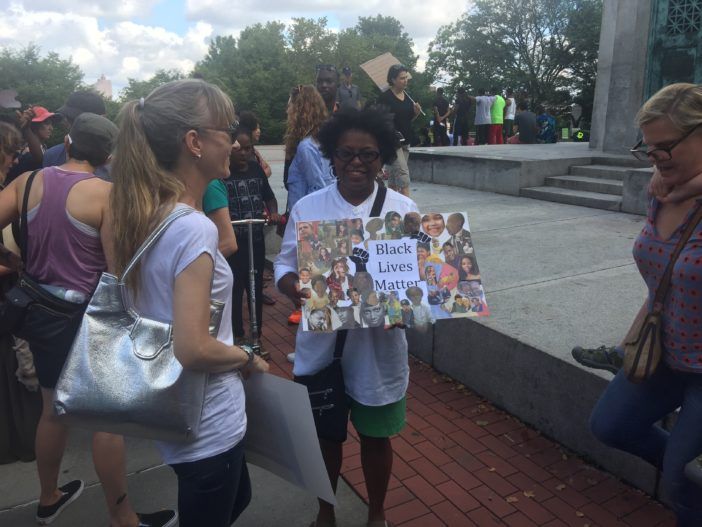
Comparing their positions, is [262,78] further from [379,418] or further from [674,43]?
[379,418]

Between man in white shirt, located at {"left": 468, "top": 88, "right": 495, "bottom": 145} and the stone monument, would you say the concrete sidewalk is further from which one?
man in white shirt, located at {"left": 468, "top": 88, "right": 495, "bottom": 145}

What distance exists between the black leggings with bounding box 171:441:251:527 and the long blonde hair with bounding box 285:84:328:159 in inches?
133

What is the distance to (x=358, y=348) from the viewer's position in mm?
2412

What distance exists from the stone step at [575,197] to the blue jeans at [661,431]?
6.21 m

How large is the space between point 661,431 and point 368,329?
4.18 feet

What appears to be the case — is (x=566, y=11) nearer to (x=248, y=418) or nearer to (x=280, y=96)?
(x=280, y=96)

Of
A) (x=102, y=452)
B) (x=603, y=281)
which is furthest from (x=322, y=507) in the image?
(x=603, y=281)

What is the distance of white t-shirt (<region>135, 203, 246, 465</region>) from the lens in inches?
63.1

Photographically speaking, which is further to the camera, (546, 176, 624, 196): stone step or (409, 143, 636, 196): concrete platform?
(409, 143, 636, 196): concrete platform

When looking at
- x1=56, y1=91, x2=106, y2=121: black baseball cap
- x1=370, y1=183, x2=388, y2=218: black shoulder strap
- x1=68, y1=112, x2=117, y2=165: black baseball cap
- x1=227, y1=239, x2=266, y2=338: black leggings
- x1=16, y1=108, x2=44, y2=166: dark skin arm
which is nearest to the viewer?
x1=370, y1=183, x2=388, y2=218: black shoulder strap

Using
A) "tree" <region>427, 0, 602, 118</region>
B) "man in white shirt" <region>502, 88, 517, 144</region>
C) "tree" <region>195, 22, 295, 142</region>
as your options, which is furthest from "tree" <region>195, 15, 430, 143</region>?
"man in white shirt" <region>502, 88, 517, 144</region>

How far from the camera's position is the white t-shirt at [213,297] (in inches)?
63.1

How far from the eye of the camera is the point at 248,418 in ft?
6.70

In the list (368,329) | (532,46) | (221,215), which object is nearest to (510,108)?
(221,215)
